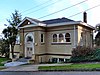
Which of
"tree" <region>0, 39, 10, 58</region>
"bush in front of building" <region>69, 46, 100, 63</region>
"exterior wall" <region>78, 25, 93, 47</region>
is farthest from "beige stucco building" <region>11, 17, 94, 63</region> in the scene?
"tree" <region>0, 39, 10, 58</region>

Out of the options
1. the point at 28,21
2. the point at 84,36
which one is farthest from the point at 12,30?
the point at 84,36

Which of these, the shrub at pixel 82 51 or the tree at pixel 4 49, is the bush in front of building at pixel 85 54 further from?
the tree at pixel 4 49

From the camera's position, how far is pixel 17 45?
→ 3538cm

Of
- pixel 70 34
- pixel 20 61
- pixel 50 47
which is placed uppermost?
pixel 70 34

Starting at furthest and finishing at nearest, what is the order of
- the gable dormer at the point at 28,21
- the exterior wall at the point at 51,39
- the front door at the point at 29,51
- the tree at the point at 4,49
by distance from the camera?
the tree at the point at 4,49, the front door at the point at 29,51, the gable dormer at the point at 28,21, the exterior wall at the point at 51,39

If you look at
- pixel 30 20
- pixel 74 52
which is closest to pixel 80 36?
pixel 74 52

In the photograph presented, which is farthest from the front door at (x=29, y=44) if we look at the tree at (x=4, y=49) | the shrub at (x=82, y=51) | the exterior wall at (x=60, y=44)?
the tree at (x=4, y=49)

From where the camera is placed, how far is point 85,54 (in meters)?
24.4

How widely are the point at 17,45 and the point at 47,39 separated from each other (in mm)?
6998

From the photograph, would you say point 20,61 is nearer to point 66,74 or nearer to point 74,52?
point 74,52

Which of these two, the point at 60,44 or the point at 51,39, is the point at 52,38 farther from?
the point at 60,44

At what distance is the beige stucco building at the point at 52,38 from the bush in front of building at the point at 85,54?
2.84m

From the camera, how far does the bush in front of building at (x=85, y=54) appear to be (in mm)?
23359

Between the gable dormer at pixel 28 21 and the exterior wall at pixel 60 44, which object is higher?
the gable dormer at pixel 28 21
